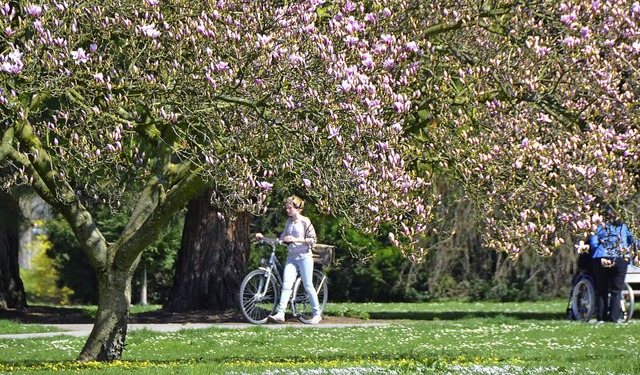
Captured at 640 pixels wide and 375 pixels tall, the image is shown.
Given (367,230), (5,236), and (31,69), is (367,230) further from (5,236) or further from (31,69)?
(5,236)

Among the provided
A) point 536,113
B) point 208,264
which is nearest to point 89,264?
point 208,264

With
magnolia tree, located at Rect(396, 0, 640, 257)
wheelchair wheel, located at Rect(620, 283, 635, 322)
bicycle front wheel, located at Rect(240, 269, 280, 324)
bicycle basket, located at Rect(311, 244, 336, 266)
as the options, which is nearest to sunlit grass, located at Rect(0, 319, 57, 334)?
bicycle front wheel, located at Rect(240, 269, 280, 324)

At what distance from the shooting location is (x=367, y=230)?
903 cm

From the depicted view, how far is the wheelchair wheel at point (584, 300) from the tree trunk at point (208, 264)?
19.1ft

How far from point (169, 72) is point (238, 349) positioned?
4.71 meters

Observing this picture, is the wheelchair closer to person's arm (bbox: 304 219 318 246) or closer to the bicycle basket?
the bicycle basket

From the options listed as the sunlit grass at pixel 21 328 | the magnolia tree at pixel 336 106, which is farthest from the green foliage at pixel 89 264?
the magnolia tree at pixel 336 106

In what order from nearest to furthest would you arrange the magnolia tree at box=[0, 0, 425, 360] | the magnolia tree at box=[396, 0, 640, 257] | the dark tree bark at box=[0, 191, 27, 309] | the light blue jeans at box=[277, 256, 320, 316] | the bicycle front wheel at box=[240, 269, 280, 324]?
the magnolia tree at box=[0, 0, 425, 360] < the magnolia tree at box=[396, 0, 640, 257] < the light blue jeans at box=[277, 256, 320, 316] < the bicycle front wheel at box=[240, 269, 280, 324] < the dark tree bark at box=[0, 191, 27, 309]

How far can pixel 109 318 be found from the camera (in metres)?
10.8

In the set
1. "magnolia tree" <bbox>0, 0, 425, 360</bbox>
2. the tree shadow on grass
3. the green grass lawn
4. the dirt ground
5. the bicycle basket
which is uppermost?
"magnolia tree" <bbox>0, 0, 425, 360</bbox>

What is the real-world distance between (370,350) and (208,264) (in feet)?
22.6

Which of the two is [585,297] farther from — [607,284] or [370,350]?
[370,350]

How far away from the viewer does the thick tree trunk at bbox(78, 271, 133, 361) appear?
35.5ft

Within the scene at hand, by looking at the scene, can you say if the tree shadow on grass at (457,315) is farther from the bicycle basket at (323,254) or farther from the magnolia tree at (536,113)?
the magnolia tree at (536,113)
